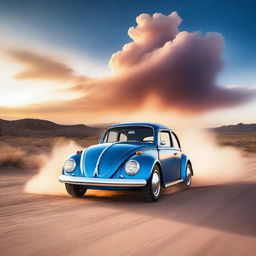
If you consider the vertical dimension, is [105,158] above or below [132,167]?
above

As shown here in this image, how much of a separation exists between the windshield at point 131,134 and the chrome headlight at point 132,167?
5.42ft

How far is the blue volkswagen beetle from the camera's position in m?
7.93

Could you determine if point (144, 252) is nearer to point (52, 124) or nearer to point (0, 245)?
point (0, 245)

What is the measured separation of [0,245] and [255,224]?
3.93 m

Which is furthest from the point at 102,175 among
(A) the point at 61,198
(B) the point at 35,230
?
(B) the point at 35,230

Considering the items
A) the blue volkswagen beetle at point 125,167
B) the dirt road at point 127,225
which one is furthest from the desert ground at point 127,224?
the blue volkswagen beetle at point 125,167

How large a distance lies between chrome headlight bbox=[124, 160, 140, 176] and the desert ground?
67 cm

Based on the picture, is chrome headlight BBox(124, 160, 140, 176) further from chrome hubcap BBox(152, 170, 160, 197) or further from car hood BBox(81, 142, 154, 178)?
chrome hubcap BBox(152, 170, 160, 197)

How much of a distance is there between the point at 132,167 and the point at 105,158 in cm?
65

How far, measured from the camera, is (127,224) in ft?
19.4

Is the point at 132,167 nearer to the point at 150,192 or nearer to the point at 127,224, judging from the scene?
the point at 150,192

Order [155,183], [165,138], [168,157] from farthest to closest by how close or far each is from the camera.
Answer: [165,138] → [168,157] → [155,183]

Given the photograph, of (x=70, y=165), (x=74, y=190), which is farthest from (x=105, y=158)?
(x=74, y=190)

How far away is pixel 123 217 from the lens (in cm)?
648
